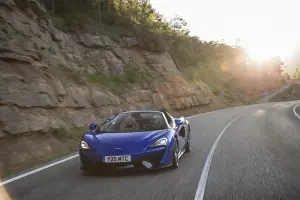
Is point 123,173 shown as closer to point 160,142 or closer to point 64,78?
point 160,142

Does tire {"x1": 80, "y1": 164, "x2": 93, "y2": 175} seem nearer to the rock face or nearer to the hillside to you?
the hillside

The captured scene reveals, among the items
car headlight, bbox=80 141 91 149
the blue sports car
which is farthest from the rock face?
the blue sports car

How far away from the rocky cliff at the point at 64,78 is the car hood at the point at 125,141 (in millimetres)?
3827

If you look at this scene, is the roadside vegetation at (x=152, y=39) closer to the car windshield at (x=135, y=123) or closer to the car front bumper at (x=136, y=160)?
the car windshield at (x=135, y=123)

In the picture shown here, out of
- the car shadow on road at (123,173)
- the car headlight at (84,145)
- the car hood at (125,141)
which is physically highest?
the car hood at (125,141)

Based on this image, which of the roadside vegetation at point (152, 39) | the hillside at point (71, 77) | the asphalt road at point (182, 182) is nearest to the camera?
the asphalt road at point (182, 182)

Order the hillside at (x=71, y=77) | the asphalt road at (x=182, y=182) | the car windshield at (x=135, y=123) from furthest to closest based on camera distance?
the hillside at (x=71, y=77) < the car windshield at (x=135, y=123) < the asphalt road at (x=182, y=182)

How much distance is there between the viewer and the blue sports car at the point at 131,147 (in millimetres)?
6633

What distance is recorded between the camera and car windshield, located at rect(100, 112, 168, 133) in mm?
7930

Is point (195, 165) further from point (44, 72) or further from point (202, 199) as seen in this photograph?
point (44, 72)

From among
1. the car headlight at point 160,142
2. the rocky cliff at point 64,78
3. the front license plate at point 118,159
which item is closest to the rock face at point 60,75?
the rocky cliff at point 64,78

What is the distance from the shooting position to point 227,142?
1220cm

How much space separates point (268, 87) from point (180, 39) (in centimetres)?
3825

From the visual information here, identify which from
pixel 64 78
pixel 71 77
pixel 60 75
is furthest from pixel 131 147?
pixel 71 77
